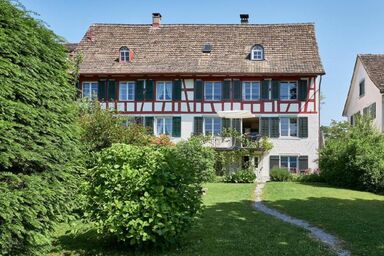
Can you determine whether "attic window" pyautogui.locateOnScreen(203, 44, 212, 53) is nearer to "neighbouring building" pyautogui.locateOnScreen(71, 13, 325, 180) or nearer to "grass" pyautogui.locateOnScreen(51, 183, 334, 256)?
"neighbouring building" pyautogui.locateOnScreen(71, 13, 325, 180)

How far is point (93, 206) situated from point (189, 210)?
69.3 inches

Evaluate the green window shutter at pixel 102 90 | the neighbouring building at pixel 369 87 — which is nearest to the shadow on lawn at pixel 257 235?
the neighbouring building at pixel 369 87

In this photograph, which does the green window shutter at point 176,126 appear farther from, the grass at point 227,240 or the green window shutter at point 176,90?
the grass at point 227,240

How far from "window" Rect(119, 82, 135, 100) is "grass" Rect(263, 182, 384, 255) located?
1495 centimetres

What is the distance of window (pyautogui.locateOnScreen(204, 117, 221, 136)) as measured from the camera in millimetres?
33812

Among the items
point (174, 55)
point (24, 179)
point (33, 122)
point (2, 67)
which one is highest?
point (174, 55)

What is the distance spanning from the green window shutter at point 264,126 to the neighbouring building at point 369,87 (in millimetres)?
6062

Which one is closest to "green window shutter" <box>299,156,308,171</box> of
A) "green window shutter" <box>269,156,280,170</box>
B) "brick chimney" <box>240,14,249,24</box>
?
"green window shutter" <box>269,156,280,170</box>

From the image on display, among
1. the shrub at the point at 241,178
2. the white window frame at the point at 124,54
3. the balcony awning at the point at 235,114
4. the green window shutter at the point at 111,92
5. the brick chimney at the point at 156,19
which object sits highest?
the brick chimney at the point at 156,19

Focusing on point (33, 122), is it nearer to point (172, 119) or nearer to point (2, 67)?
point (2, 67)

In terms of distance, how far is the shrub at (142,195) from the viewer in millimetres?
8273

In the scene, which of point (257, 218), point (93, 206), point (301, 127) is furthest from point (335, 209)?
point (301, 127)

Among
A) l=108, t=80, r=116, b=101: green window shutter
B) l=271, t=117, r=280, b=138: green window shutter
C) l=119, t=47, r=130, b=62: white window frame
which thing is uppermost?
l=119, t=47, r=130, b=62: white window frame

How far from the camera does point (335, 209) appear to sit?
1557cm
